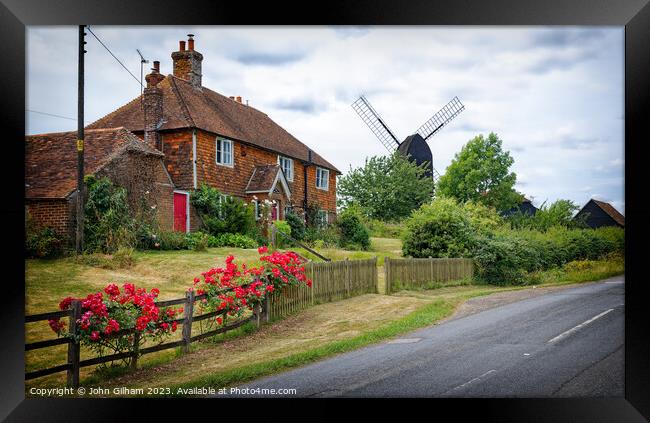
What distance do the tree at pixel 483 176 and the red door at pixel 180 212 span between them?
508cm

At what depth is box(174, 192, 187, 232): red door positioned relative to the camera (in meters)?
9.15

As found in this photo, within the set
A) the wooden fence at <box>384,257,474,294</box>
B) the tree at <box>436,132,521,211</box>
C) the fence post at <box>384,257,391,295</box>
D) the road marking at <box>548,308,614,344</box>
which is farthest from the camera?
the wooden fence at <box>384,257,474,294</box>

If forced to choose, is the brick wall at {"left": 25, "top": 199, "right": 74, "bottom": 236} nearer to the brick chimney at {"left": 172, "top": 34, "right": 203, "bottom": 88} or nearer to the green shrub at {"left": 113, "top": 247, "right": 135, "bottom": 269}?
the green shrub at {"left": 113, "top": 247, "right": 135, "bottom": 269}

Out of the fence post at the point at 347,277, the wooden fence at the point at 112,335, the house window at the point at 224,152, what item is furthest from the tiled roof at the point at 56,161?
the fence post at the point at 347,277

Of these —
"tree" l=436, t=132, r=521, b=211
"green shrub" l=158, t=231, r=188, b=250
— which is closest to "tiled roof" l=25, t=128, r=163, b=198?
"green shrub" l=158, t=231, r=188, b=250

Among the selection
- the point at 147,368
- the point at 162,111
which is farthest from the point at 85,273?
the point at 162,111

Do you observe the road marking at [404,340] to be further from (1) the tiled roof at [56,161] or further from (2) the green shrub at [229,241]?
(1) the tiled roof at [56,161]

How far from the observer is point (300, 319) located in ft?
30.7

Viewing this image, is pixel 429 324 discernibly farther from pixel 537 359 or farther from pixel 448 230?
pixel 448 230

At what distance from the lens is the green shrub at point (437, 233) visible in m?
13.9

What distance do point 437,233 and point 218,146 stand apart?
6.75 m

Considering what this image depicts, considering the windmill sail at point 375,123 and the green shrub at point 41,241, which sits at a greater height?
the windmill sail at point 375,123


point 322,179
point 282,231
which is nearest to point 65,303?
point 282,231

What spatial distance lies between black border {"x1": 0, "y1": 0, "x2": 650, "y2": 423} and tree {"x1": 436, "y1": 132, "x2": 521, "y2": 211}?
87.3 inches
